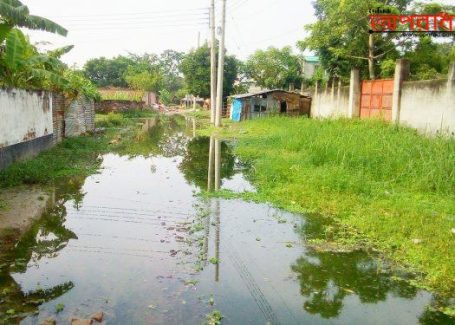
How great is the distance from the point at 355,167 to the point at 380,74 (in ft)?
49.3

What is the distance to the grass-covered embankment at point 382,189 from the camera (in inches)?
218

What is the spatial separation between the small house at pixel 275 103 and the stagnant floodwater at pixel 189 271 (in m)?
23.8

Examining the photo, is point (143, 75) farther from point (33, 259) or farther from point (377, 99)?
point (33, 259)

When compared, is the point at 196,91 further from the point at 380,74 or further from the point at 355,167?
the point at 355,167

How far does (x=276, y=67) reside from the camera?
4188 centimetres

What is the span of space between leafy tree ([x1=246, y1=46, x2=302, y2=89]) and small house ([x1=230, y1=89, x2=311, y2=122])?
9.52 metres

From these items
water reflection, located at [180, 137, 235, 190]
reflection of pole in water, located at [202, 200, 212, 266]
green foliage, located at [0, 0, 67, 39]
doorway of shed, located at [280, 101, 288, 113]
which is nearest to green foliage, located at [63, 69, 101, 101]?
green foliage, located at [0, 0, 67, 39]

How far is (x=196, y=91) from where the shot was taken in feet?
135

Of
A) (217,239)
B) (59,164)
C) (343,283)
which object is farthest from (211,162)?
(343,283)

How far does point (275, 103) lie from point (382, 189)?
23.6 metres

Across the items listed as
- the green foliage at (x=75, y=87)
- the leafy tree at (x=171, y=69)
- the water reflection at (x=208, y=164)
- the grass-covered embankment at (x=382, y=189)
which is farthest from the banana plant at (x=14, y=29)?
the leafy tree at (x=171, y=69)

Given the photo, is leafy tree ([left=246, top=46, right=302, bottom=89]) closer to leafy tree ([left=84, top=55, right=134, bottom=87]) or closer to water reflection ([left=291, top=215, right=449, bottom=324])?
leafy tree ([left=84, top=55, right=134, bottom=87])

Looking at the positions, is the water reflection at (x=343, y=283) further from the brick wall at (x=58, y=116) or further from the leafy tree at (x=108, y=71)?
the leafy tree at (x=108, y=71)

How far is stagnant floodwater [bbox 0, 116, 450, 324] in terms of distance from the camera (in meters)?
4.09
